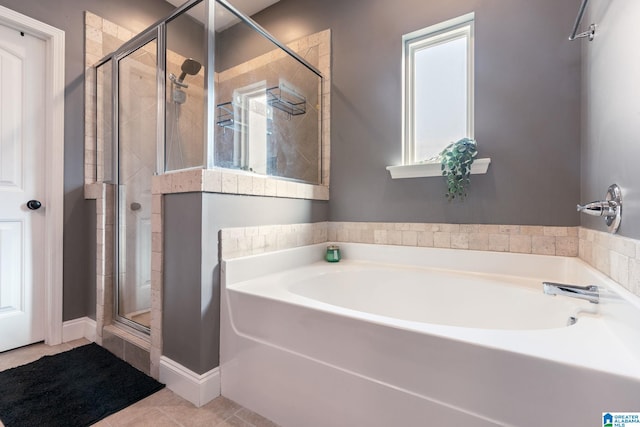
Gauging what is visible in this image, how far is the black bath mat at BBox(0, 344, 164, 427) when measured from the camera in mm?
1230

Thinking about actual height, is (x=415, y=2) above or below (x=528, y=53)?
above

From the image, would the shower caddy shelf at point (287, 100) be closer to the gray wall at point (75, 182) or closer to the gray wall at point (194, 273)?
→ the gray wall at point (194, 273)

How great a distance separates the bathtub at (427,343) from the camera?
2.34 feet

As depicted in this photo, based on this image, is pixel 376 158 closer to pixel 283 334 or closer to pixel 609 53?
pixel 609 53

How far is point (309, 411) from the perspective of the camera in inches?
43.3

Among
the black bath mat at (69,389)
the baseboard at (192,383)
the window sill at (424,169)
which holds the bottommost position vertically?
the black bath mat at (69,389)

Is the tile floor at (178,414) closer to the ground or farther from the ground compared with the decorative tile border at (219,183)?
closer to the ground

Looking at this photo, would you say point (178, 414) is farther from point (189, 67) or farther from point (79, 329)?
point (189, 67)

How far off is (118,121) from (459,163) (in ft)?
7.58

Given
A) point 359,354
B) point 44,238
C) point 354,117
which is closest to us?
point 359,354

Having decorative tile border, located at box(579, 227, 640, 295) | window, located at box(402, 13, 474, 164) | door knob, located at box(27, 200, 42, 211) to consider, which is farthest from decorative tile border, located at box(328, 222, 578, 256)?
door knob, located at box(27, 200, 42, 211)

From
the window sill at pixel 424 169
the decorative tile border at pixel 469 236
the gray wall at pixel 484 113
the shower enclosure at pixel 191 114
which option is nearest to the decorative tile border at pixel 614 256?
the decorative tile border at pixel 469 236

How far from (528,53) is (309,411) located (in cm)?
208

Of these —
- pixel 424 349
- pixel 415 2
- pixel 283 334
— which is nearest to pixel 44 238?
pixel 283 334
